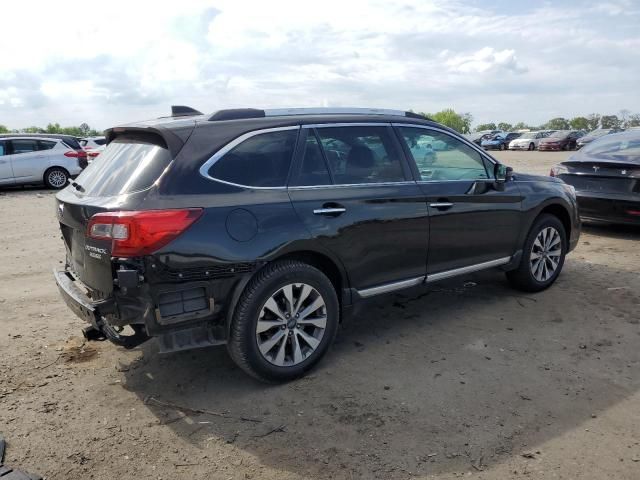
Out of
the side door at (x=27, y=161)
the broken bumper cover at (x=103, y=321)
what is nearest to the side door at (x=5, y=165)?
the side door at (x=27, y=161)

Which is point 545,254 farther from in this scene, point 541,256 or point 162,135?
point 162,135

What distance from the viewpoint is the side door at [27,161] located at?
52.2 ft

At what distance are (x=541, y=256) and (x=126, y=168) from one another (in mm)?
4059

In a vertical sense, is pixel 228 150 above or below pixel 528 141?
above

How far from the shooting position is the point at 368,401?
3.60 meters

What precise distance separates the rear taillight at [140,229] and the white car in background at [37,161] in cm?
1435

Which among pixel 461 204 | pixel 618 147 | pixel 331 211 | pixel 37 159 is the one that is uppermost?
pixel 37 159

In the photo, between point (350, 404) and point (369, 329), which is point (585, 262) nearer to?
point (369, 329)

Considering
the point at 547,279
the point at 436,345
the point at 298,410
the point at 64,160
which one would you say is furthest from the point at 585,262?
the point at 64,160

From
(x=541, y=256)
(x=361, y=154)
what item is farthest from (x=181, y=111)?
(x=541, y=256)

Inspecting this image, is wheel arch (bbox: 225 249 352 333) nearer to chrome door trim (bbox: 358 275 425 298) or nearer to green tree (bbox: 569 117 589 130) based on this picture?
chrome door trim (bbox: 358 275 425 298)

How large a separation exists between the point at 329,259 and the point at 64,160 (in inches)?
582

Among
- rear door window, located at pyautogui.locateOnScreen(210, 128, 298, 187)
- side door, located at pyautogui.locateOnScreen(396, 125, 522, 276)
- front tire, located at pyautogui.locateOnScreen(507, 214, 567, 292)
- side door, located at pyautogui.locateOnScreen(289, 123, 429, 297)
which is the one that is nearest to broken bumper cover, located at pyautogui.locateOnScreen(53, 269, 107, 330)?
rear door window, located at pyautogui.locateOnScreen(210, 128, 298, 187)

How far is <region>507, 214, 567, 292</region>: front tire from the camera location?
18.1ft
